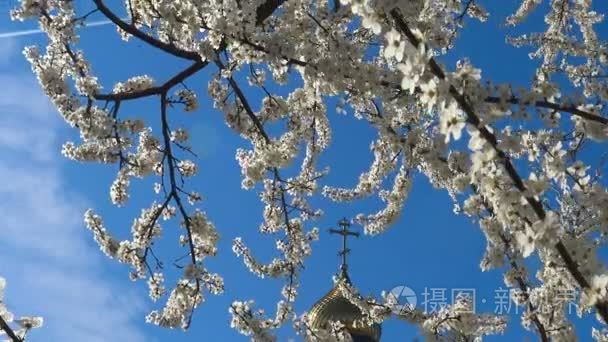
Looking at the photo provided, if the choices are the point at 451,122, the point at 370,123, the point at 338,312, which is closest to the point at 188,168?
the point at 370,123

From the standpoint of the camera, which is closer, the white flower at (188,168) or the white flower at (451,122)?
the white flower at (451,122)

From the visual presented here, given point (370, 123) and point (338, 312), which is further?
point (338, 312)

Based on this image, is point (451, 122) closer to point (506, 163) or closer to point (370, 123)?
point (506, 163)

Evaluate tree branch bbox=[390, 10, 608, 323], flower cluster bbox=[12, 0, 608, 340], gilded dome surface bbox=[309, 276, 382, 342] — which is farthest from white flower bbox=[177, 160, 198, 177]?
gilded dome surface bbox=[309, 276, 382, 342]

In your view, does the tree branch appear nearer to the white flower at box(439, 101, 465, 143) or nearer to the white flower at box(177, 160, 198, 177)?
the white flower at box(439, 101, 465, 143)

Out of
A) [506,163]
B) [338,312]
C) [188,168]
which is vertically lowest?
[506,163]

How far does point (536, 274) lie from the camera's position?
690 cm

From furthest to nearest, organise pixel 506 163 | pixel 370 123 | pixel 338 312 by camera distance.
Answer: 1. pixel 338 312
2. pixel 370 123
3. pixel 506 163

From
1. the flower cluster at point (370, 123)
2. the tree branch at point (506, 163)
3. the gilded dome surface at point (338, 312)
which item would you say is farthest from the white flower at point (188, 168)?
the gilded dome surface at point (338, 312)

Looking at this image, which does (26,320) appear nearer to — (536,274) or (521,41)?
(536,274)

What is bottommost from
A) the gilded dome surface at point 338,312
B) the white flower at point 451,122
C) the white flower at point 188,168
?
the white flower at point 451,122

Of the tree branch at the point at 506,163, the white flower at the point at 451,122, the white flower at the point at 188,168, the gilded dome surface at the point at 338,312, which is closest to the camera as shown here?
the white flower at the point at 451,122

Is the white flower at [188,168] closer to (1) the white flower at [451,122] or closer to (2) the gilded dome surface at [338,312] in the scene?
(1) the white flower at [451,122]

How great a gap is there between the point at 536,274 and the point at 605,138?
90.5 inches
